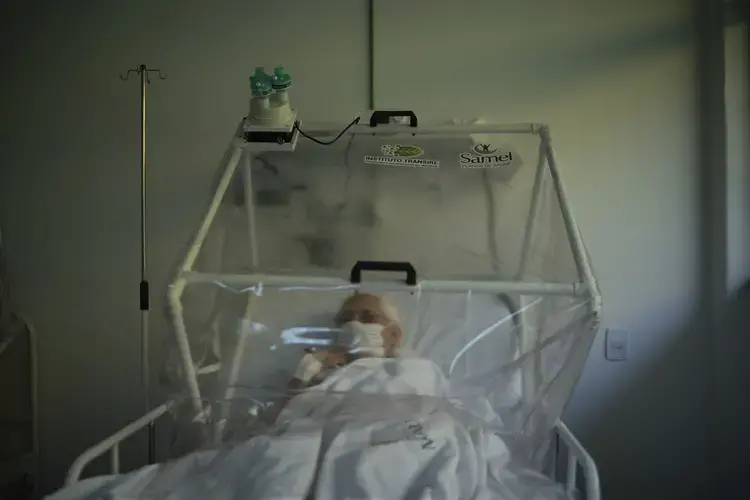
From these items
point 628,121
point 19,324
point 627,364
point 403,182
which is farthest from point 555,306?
point 19,324

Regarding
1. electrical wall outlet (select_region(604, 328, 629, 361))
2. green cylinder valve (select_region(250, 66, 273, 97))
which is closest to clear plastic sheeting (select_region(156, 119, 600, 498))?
green cylinder valve (select_region(250, 66, 273, 97))

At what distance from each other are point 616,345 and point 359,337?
818 mm

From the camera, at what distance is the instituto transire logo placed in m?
1.34

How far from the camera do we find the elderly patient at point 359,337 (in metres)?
1.13

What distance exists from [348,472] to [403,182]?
0.66 metres

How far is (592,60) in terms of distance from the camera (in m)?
1.65

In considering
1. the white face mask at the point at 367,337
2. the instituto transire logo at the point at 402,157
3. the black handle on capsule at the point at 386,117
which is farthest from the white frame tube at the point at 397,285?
the black handle on capsule at the point at 386,117

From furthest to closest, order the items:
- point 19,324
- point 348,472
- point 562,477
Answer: point 19,324 < point 562,477 < point 348,472

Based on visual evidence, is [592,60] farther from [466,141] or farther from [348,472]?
[348,472]

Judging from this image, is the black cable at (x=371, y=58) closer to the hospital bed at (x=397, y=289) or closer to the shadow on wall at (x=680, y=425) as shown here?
the hospital bed at (x=397, y=289)

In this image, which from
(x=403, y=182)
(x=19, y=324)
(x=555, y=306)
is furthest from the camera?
(x=19, y=324)

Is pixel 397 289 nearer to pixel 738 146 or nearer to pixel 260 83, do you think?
pixel 260 83

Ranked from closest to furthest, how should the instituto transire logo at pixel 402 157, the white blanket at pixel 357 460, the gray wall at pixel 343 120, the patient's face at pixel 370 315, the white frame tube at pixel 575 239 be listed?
the white blanket at pixel 357 460 < the white frame tube at pixel 575 239 < the patient's face at pixel 370 315 < the instituto transire logo at pixel 402 157 < the gray wall at pixel 343 120

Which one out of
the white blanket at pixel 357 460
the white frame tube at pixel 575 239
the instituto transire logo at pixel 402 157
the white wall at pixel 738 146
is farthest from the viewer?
the white wall at pixel 738 146
